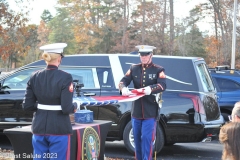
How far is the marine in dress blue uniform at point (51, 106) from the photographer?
165 inches

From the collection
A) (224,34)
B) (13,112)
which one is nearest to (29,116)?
(13,112)

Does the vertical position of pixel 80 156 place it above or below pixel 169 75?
below

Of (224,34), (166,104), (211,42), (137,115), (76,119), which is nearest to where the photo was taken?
(76,119)

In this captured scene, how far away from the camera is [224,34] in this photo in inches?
1393

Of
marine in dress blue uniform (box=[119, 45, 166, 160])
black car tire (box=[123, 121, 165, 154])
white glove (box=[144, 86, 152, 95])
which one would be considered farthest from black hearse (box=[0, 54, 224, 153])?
white glove (box=[144, 86, 152, 95])

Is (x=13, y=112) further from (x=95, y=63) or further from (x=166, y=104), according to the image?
(x=166, y=104)

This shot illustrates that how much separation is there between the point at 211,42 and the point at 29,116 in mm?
33904

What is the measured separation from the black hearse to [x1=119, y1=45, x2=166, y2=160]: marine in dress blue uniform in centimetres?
149

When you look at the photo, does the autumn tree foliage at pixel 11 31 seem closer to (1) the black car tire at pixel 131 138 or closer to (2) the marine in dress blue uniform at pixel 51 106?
(1) the black car tire at pixel 131 138

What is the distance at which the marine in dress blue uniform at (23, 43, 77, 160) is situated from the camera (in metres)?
4.20

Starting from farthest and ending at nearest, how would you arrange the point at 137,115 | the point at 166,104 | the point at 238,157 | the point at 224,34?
1. the point at 224,34
2. the point at 166,104
3. the point at 137,115
4. the point at 238,157

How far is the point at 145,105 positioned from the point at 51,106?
2.19 meters

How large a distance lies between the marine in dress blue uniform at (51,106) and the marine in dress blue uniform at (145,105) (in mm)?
1945

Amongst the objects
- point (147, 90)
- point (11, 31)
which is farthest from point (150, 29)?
point (147, 90)
